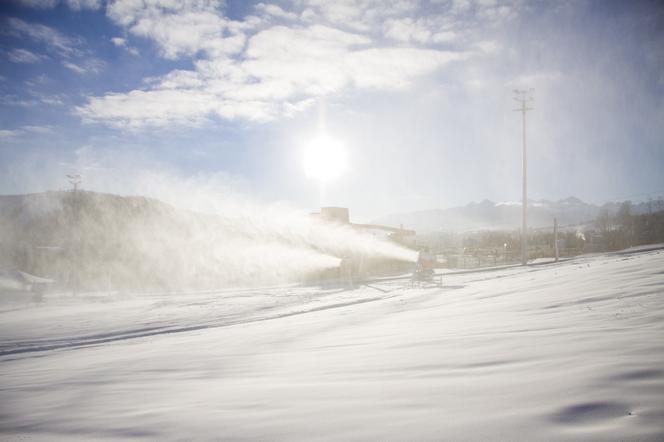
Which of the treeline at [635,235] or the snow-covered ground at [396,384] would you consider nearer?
the snow-covered ground at [396,384]

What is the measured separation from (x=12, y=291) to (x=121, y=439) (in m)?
26.0

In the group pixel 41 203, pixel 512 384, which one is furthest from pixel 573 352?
pixel 41 203

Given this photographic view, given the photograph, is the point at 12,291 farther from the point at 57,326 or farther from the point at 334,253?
the point at 334,253

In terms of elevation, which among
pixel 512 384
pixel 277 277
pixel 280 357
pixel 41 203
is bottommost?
pixel 277 277

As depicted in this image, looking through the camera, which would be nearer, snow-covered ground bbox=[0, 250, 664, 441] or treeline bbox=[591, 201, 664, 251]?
snow-covered ground bbox=[0, 250, 664, 441]

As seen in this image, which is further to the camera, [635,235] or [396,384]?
[635,235]

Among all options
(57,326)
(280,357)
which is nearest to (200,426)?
(280,357)

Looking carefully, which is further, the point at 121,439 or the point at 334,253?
the point at 334,253

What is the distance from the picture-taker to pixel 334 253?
35.9 meters

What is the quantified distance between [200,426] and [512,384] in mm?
2112

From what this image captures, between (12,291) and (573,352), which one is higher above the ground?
(573,352)

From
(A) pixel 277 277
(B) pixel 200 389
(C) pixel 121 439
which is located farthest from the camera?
(A) pixel 277 277

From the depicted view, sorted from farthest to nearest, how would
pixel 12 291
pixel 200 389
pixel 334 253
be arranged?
pixel 334 253 → pixel 12 291 → pixel 200 389

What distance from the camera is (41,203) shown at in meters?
51.9
